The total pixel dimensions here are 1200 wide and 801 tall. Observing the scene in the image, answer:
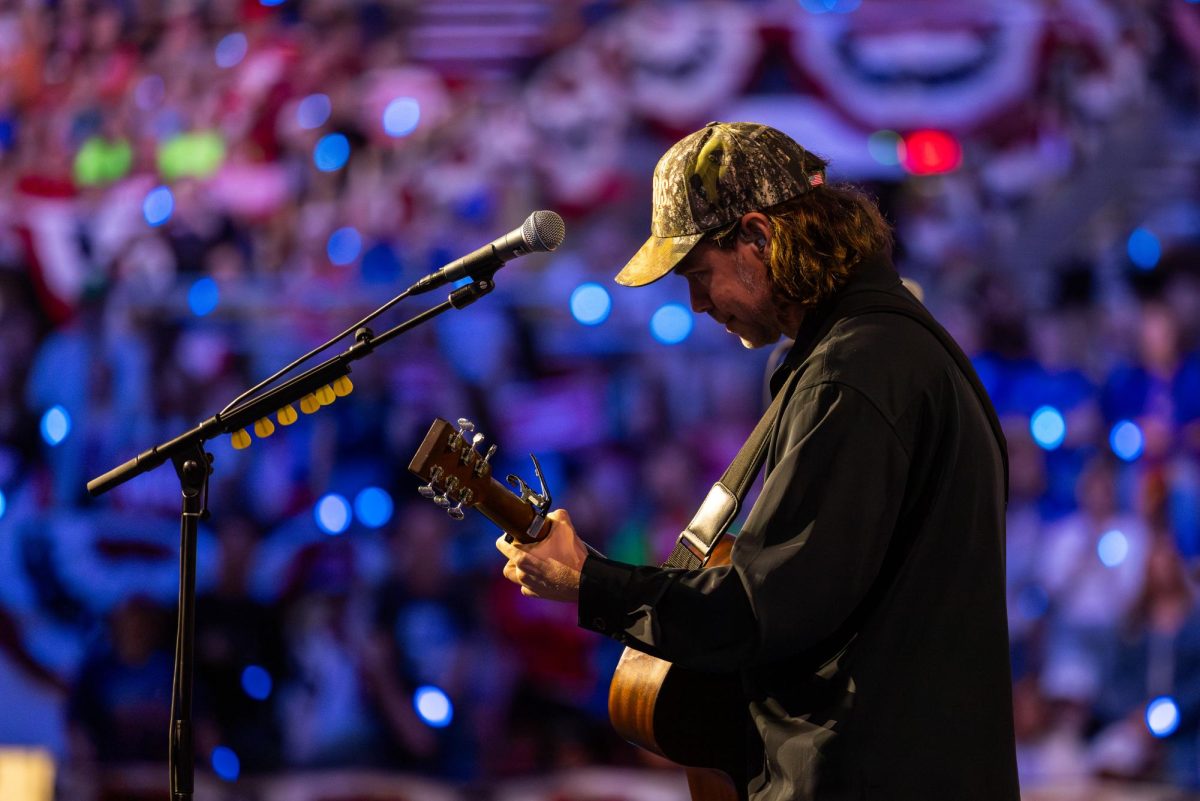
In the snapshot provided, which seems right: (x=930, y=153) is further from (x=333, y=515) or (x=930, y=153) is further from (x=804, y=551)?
(x=804, y=551)

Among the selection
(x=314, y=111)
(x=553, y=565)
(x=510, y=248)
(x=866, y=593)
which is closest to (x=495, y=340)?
(x=314, y=111)

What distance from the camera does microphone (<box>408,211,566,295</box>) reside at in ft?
7.39

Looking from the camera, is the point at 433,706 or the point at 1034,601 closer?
the point at 1034,601

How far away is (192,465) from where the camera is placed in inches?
94.8

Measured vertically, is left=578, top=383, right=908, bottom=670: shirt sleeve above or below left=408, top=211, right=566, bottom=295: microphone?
below

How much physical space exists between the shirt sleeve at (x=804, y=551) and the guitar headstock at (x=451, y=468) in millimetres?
497

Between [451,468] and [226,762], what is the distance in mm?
3270

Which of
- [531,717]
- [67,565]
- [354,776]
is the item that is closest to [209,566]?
[67,565]

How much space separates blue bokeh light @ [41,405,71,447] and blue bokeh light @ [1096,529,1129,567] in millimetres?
4268

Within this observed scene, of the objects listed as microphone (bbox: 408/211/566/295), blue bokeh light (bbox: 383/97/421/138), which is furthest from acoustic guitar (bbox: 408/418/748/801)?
blue bokeh light (bbox: 383/97/421/138)

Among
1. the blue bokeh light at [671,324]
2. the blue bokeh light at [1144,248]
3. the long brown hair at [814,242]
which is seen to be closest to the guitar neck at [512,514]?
the long brown hair at [814,242]

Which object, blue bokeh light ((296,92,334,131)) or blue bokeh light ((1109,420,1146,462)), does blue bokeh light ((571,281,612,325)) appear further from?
blue bokeh light ((1109,420,1146,462))

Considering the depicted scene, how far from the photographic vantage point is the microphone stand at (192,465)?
7.70 ft

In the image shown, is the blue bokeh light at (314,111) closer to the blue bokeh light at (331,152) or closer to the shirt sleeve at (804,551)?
the blue bokeh light at (331,152)
